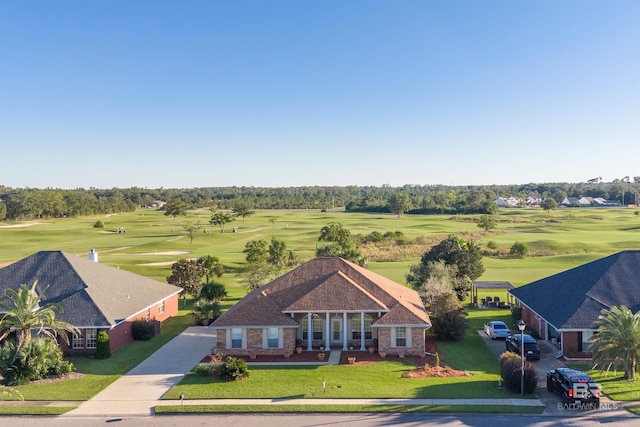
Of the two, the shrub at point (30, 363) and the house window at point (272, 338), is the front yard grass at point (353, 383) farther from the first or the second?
the shrub at point (30, 363)

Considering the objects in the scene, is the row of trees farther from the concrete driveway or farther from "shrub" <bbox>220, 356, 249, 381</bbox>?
the concrete driveway

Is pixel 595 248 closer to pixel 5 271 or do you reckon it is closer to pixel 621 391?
pixel 621 391

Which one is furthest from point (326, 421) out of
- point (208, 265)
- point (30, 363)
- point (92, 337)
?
point (208, 265)

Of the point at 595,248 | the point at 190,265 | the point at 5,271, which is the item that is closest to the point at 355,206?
the point at 595,248

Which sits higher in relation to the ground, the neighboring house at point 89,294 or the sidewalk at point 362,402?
the neighboring house at point 89,294

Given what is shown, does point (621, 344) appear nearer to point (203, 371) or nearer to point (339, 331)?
point (339, 331)

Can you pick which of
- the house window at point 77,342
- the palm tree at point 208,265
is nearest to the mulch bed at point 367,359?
the house window at point 77,342
